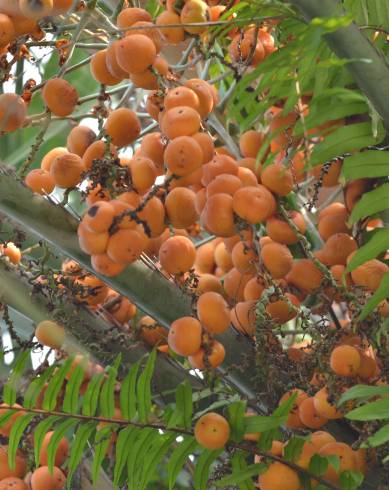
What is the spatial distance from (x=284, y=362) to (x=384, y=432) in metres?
0.21

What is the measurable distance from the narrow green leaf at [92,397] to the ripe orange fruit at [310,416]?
209mm

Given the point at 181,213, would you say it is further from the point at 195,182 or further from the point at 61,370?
the point at 61,370

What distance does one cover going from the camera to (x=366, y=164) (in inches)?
33.8

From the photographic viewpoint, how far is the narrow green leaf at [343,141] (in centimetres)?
85

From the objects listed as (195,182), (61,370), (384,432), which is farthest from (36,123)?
(384,432)

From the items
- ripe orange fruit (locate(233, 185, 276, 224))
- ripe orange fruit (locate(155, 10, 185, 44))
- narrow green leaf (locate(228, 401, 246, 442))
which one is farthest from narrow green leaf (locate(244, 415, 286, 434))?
ripe orange fruit (locate(155, 10, 185, 44))

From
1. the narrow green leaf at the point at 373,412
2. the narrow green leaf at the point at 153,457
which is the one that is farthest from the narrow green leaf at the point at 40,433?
the narrow green leaf at the point at 373,412

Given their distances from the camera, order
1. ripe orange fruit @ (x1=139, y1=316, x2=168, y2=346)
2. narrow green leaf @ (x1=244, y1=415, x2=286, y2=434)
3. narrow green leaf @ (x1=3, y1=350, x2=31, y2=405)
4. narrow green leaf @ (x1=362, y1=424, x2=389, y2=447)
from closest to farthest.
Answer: narrow green leaf @ (x1=362, y1=424, x2=389, y2=447) → narrow green leaf @ (x1=244, y1=415, x2=286, y2=434) → narrow green leaf @ (x1=3, y1=350, x2=31, y2=405) → ripe orange fruit @ (x1=139, y1=316, x2=168, y2=346)

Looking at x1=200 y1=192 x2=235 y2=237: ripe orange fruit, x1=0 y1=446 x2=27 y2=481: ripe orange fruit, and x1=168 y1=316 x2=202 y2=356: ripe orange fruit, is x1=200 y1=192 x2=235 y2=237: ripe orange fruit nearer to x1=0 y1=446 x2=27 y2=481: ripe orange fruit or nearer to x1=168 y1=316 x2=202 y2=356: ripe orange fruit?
x1=168 y1=316 x2=202 y2=356: ripe orange fruit

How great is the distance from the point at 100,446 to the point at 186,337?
140 millimetres

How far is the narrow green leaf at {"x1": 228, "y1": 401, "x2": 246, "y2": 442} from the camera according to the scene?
909 mm

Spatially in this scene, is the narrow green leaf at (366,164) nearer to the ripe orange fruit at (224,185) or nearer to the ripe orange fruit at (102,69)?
the ripe orange fruit at (224,185)

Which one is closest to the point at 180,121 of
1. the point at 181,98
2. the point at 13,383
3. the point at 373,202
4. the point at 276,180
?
the point at 181,98

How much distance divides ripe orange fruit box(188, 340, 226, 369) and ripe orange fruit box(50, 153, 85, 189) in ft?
0.76
